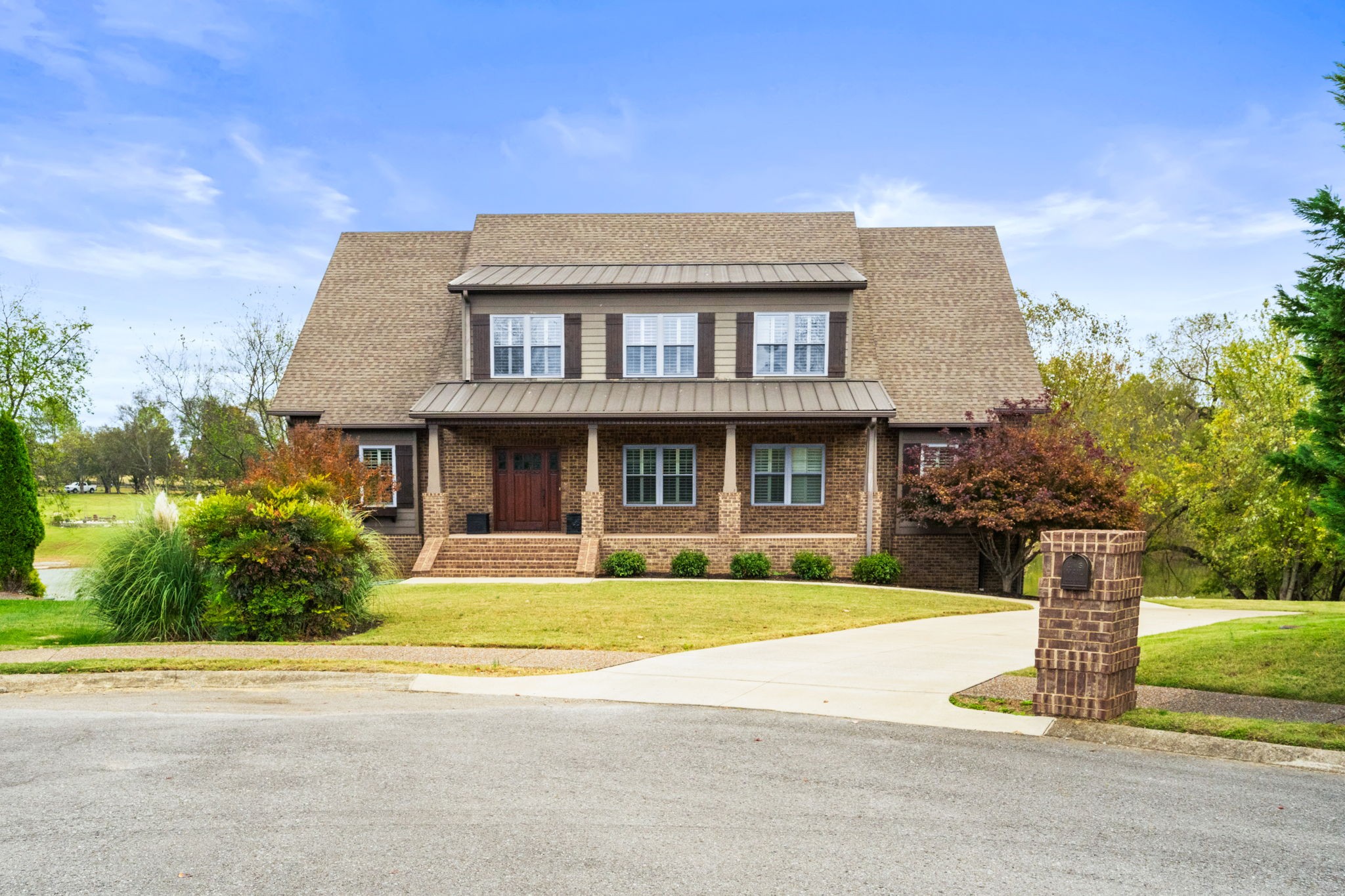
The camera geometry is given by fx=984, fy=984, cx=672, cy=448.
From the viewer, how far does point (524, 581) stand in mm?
20266

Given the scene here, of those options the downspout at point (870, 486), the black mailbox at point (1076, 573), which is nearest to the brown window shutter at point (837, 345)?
the downspout at point (870, 486)

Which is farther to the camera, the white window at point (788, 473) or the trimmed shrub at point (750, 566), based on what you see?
the white window at point (788, 473)

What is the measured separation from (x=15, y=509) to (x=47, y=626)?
271 inches

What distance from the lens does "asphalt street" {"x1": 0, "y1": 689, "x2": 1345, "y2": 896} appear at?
470 centimetres

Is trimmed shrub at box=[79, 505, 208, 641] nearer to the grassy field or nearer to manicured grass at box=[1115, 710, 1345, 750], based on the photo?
the grassy field

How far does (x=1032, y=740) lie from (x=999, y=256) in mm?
22063

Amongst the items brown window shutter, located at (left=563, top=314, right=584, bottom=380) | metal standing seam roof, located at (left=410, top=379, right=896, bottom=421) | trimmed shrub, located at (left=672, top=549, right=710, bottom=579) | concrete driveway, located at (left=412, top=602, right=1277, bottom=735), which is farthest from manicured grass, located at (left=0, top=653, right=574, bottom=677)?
brown window shutter, located at (left=563, top=314, right=584, bottom=380)

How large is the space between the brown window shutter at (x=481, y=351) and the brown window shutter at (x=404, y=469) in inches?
96.1

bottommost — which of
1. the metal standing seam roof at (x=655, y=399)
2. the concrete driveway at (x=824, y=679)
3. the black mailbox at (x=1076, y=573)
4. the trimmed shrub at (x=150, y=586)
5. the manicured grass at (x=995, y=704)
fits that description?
the concrete driveway at (x=824, y=679)

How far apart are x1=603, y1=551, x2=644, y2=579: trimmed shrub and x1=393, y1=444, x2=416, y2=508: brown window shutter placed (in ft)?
17.9

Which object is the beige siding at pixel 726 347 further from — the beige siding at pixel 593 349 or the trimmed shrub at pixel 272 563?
the trimmed shrub at pixel 272 563

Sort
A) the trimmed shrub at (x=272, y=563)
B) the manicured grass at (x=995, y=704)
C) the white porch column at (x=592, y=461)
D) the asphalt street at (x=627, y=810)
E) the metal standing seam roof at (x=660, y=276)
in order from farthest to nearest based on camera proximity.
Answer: the metal standing seam roof at (x=660, y=276) → the white porch column at (x=592, y=461) → the trimmed shrub at (x=272, y=563) → the manicured grass at (x=995, y=704) → the asphalt street at (x=627, y=810)

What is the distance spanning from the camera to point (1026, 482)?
20.5 meters

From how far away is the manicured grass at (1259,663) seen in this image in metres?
8.72
